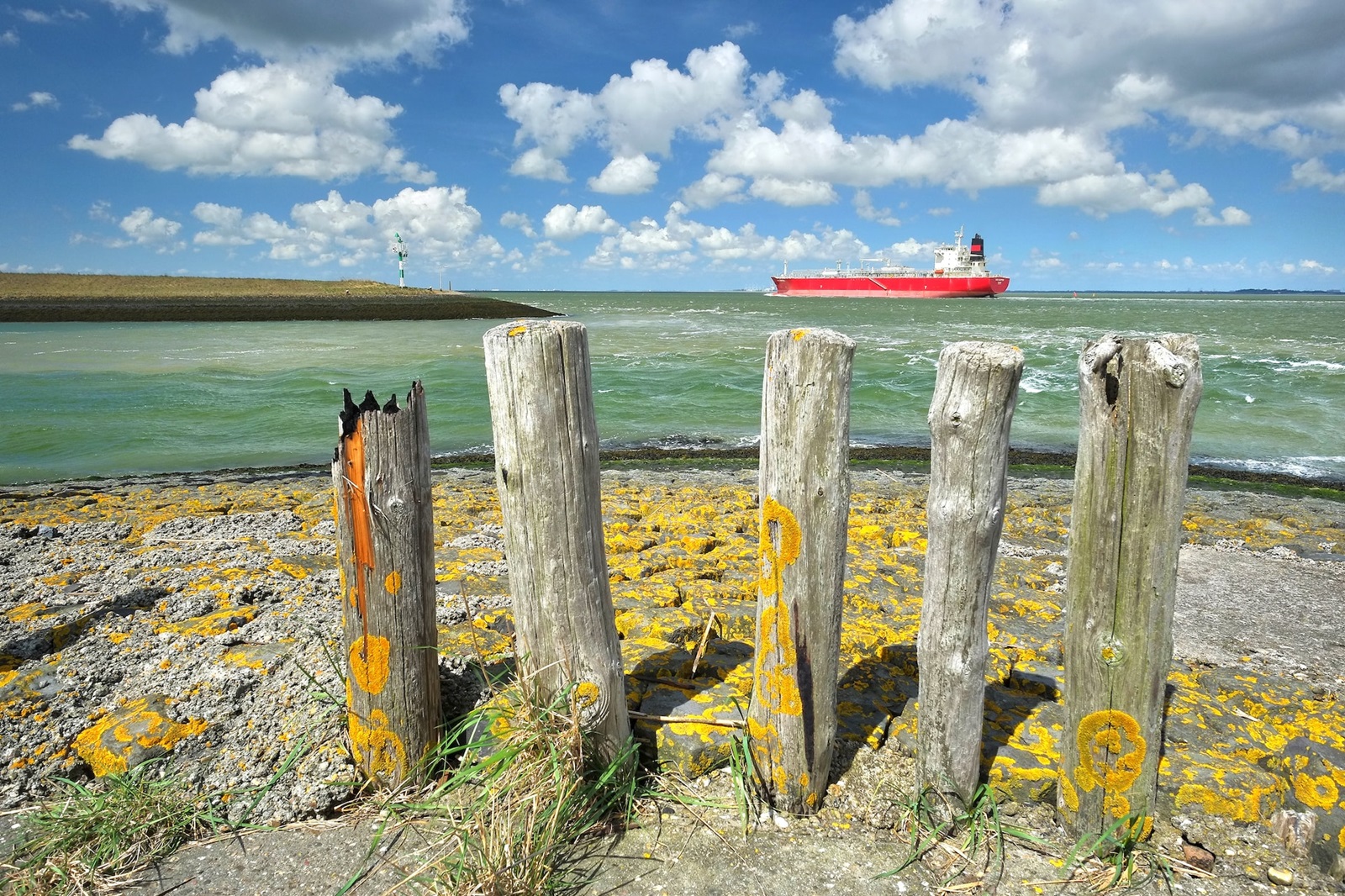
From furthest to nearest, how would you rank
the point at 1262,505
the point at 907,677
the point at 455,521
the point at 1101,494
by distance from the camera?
the point at 1262,505 → the point at 455,521 → the point at 907,677 → the point at 1101,494

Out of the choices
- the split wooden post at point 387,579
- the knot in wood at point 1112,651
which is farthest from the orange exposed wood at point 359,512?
the knot in wood at point 1112,651

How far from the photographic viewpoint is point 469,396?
59.1 ft

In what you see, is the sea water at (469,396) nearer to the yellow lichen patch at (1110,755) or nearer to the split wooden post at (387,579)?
the yellow lichen patch at (1110,755)

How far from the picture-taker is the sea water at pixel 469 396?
40.9 ft

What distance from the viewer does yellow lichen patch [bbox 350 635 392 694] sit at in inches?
112

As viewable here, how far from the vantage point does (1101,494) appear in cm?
253

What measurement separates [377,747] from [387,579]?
68cm

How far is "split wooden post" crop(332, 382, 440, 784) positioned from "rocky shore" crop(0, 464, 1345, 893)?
26cm

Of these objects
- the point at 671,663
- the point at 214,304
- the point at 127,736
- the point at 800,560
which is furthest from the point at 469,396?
the point at 214,304

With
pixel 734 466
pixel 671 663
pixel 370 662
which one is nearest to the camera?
pixel 370 662

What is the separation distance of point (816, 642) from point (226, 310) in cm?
6438

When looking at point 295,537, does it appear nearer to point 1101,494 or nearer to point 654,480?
point 654,480

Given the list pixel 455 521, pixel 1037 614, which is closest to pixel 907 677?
pixel 1037 614

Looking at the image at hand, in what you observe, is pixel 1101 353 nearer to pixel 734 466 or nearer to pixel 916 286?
pixel 734 466
